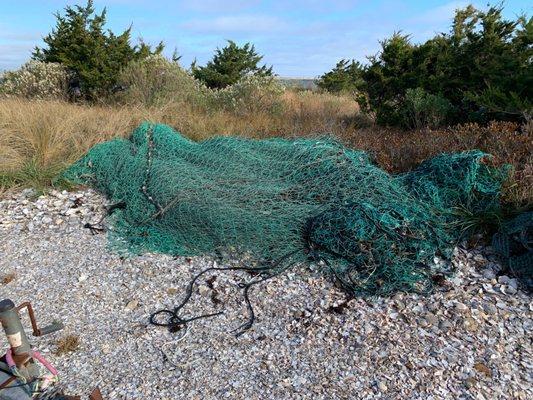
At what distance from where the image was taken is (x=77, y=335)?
2.76 metres

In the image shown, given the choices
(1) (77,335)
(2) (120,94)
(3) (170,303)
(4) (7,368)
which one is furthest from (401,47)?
(4) (7,368)

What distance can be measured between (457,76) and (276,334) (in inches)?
257

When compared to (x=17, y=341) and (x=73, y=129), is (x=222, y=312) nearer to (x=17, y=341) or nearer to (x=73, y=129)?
(x=17, y=341)

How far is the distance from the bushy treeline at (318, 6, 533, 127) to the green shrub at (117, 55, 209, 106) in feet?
12.0

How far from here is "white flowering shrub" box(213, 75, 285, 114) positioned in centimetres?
912

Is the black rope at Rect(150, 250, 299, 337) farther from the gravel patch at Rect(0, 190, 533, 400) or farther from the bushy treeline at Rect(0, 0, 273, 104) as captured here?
the bushy treeline at Rect(0, 0, 273, 104)

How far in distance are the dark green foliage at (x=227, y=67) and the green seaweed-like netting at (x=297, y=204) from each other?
1150 centimetres

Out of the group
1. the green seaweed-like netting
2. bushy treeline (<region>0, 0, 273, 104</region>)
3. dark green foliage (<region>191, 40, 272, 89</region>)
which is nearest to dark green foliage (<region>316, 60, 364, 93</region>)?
dark green foliage (<region>191, 40, 272, 89</region>)

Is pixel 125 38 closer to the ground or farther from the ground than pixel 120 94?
farther from the ground

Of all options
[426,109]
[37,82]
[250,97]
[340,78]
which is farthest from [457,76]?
[340,78]

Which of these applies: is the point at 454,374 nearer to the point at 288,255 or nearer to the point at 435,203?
the point at 288,255

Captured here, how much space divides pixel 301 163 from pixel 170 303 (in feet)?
7.14

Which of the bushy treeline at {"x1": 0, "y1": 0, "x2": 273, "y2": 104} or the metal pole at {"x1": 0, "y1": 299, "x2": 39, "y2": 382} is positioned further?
the bushy treeline at {"x1": 0, "y1": 0, "x2": 273, "y2": 104}

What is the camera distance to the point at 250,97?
9.36 m
